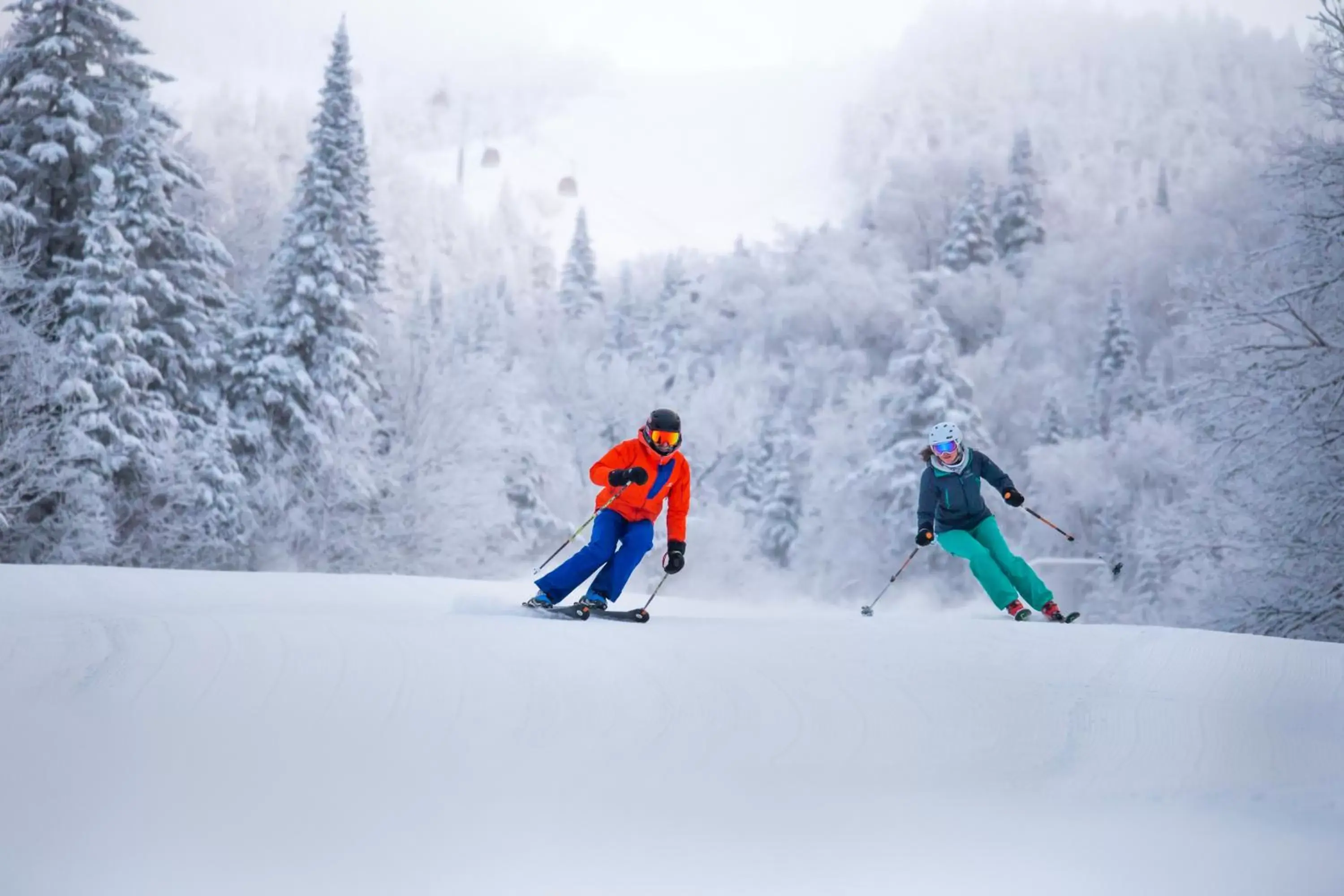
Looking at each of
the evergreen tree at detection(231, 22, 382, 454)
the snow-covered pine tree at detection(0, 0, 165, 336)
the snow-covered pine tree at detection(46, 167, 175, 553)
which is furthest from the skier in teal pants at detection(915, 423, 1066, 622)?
the evergreen tree at detection(231, 22, 382, 454)

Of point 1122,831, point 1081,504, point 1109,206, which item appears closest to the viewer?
point 1122,831

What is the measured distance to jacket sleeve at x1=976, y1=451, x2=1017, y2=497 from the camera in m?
6.77

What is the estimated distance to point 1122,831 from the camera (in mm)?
2867

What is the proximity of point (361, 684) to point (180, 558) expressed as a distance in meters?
16.1

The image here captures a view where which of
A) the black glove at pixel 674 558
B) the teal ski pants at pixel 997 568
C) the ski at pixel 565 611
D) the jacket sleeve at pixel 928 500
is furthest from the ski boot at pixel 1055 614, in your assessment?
the ski at pixel 565 611

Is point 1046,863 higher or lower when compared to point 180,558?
higher

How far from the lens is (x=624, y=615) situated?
17.4 feet

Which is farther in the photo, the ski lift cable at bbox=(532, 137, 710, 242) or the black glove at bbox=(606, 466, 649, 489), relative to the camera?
the ski lift cable at bbox=(532, 137, 710, 242)

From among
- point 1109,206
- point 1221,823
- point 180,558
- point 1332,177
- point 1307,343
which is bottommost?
point 180,558

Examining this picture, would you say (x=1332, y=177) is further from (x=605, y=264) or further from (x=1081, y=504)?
(x=605, y=264)

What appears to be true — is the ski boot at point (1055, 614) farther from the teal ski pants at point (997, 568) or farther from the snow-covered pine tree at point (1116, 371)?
the snow-covered pine tree at point (1116, 371)

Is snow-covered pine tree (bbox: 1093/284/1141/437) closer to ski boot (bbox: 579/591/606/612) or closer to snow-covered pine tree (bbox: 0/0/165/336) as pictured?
snow-covered pine tree (bbox: 0/0/165/336)

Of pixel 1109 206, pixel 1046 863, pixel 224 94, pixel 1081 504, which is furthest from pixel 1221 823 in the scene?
pixel 224 94

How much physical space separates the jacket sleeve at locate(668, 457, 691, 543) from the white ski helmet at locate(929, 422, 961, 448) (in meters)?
1.79
